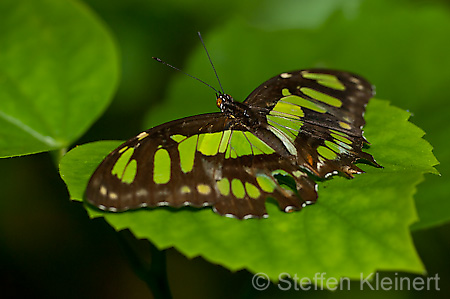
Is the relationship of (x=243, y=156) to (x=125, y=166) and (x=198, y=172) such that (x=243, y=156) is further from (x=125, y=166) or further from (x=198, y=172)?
(x=125, y=166)

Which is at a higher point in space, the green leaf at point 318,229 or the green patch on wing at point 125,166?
the green patch on wing at point 125,166

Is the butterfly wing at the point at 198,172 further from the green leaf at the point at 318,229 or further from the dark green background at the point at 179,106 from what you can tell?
the dark green background at the point at 179,106

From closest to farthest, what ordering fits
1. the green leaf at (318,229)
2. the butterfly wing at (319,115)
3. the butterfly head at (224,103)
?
the green leaf at (318,229)
the butterfly wing at (319,115)
the butterfly head at (224,103)

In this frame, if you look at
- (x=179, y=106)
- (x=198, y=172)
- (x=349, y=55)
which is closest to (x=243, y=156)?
(x=198, y=172)

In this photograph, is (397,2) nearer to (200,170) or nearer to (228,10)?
(228,10)

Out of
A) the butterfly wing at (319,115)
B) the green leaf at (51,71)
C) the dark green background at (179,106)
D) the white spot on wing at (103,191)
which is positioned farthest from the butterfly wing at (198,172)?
the dark green background at (179,106)

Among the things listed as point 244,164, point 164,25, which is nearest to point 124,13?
point 164,25
